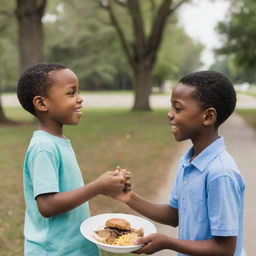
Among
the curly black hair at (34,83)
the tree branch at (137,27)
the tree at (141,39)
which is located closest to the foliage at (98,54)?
the tree at (141,39)

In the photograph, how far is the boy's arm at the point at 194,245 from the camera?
183 centimetres

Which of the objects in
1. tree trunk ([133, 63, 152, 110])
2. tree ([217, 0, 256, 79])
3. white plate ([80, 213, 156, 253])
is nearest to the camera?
white plate ([80, 213, 156, 253])

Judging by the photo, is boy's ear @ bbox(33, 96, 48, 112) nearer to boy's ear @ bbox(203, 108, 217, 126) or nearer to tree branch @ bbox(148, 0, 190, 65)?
boy's ear @ bbox(203, 108, 217, 126)

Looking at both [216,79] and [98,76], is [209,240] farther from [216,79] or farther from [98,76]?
[98,76]

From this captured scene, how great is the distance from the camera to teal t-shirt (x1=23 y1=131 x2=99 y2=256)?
6.45 feet

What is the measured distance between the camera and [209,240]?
1.85 m

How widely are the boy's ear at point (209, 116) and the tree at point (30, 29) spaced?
14265 millimetres

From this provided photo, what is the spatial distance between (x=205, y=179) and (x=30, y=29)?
14.7 meters

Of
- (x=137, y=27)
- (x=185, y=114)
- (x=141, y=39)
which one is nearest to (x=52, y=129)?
(x=185, y=114)

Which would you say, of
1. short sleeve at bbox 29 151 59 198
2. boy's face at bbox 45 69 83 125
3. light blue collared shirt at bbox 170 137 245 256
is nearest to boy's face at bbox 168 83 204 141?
light blue collared shirt at bbox 170 137 245 256

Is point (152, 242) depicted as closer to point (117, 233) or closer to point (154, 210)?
point (117, 233)

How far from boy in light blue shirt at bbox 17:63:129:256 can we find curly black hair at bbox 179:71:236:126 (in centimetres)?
55

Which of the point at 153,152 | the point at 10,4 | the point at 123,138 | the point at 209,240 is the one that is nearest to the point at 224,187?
the point at 209,240

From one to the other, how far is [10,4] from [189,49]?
237 feet
